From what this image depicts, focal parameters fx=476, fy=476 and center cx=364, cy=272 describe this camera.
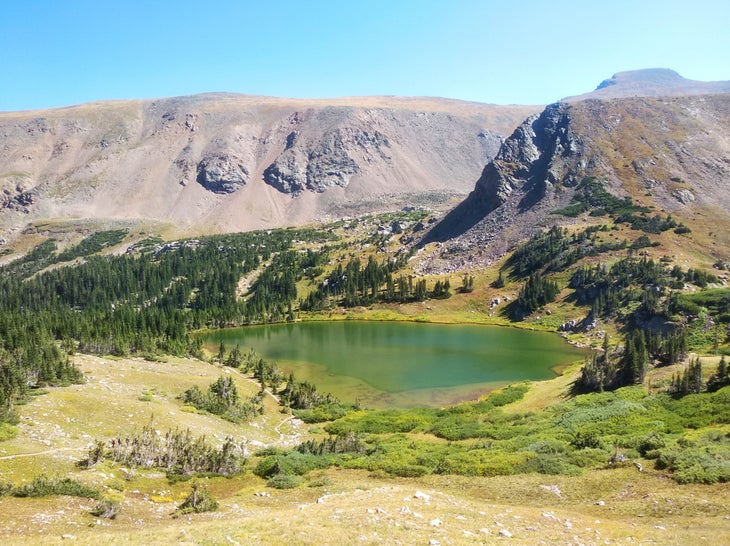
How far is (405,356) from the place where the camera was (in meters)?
→ 94.8

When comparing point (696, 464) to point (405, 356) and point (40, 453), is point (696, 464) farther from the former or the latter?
point (405, 356)

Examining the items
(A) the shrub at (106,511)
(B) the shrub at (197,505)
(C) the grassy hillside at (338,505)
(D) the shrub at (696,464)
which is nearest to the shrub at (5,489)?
(C) the grassy hillside at (338,505)

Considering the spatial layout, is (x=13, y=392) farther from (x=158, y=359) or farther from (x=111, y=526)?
(x=158, y=359)

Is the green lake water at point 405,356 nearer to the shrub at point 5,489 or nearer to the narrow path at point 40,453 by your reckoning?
the narrow path at point 40,453

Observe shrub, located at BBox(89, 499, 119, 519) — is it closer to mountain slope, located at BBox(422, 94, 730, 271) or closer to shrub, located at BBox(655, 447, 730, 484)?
shrub, located at BBox(655, 447, 730, 484)

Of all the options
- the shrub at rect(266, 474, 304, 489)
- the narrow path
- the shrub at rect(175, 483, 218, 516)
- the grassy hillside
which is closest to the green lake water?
the shrub at rect(266, 474, 304, 489)

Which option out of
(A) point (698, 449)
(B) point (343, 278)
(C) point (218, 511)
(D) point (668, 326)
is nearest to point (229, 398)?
(C) point (218, 511)

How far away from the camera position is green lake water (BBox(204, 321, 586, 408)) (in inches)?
2822

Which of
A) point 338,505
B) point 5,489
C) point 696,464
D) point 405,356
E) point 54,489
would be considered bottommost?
point 405,356

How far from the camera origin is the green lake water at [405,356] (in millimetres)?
71688

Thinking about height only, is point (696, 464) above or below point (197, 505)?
above

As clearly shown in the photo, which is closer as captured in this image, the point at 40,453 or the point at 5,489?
the point at 5,489

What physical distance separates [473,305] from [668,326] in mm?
56401

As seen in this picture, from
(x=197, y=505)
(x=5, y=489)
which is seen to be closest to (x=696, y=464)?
(x=197, y=505)
